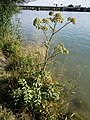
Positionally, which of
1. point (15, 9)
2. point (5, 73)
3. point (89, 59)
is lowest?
point (89, 59)

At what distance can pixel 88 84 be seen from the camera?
975 cm

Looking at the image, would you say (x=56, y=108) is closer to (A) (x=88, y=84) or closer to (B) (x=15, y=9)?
(A) (x=88, y=84)

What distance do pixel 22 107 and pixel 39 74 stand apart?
3.07 feet

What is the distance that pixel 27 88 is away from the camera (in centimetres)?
600

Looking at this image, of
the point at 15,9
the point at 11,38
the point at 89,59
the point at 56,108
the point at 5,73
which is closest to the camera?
the point at 56,108

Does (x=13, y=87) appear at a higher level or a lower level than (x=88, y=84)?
higher

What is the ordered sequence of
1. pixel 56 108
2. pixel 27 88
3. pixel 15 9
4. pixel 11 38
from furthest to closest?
pixel 15 9 → pixel 11 38 → pixel 56 108 → pixel 27 88

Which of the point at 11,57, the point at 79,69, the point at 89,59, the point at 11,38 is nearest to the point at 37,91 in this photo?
the point at 11,57

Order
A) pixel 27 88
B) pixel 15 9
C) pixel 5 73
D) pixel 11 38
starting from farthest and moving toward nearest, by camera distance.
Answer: pixel 15 9
pixel 11 38
pixel 5 73
pixel 27 88

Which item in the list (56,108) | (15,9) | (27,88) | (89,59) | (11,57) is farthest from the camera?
(89,59)

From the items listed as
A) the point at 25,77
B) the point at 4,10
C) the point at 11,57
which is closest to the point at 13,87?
the point at 25,77

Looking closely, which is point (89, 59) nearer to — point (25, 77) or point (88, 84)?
point (88, 84)

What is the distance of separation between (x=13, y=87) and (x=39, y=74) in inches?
27.8

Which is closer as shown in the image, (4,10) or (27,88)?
(27,88)
